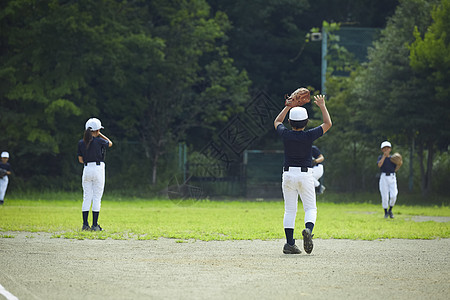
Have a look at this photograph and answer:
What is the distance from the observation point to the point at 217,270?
902 cm

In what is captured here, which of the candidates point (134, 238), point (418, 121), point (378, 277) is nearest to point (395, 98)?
point (418, 121)

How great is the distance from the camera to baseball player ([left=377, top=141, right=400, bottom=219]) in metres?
20.1

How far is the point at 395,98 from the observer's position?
3131cm

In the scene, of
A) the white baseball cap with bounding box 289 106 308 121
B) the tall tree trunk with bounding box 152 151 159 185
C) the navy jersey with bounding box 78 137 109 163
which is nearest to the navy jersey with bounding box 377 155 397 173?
the navy jersey with bounding box 78 137 109 163

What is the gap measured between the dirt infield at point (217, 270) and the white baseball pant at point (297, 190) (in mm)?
623

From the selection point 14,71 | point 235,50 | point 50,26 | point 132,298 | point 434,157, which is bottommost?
point 132,298

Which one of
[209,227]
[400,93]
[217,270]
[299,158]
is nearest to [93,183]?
[209,227]

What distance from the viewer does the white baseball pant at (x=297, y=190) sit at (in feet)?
35.5

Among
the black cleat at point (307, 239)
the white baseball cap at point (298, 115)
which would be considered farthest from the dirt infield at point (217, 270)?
the white baseball cap at point (298, 115)

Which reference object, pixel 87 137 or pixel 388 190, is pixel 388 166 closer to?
pixel 388 190

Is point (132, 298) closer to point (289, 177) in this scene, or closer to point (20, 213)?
point (289, 177)

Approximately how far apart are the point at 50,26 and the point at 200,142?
44.2 feet

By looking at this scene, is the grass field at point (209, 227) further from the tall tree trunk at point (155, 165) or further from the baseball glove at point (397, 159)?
the tall tree trunk at point (155, 165)

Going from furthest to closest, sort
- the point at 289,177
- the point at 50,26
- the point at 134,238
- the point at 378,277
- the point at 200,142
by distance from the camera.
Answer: the point at 200,142
the point at 50,26
the point at 134,238
the point at 289,177
the point at 378,277
